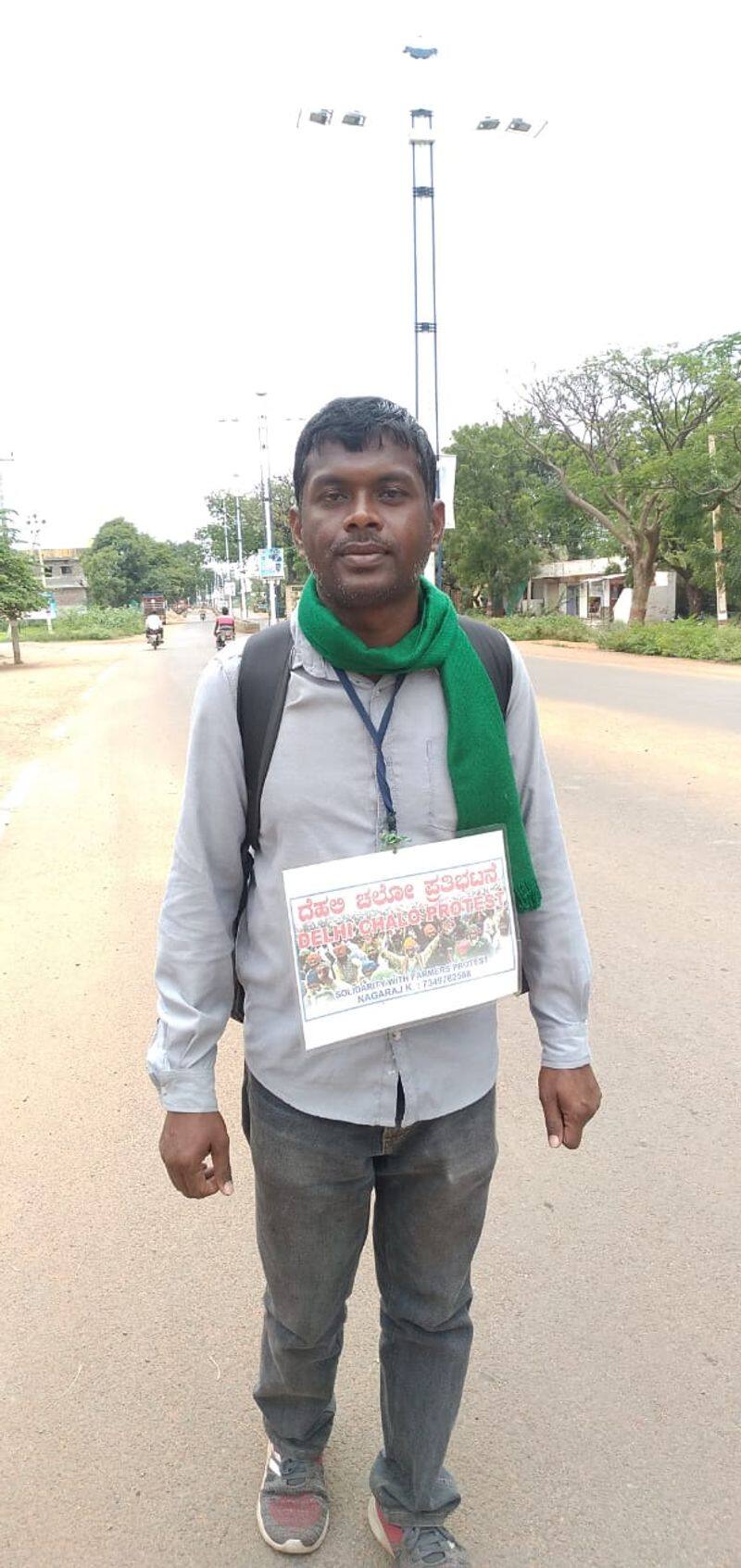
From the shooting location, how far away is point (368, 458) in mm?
1586

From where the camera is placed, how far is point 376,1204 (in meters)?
1.87

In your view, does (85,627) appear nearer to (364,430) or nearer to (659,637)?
(659,637)

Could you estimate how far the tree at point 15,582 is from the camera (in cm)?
2609

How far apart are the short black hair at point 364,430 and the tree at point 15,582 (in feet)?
85.0

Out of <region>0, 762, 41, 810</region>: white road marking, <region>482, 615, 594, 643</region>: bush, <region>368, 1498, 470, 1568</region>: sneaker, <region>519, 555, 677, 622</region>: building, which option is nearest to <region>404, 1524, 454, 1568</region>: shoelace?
<region>368, 1498, 470, 1568</region>: sneaker

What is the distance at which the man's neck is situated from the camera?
161 centimetres

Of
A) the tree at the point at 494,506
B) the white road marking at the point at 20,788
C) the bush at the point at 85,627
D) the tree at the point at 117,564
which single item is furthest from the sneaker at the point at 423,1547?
the tree at the point at 117,564

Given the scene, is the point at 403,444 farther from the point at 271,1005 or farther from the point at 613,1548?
the point at 613,1548

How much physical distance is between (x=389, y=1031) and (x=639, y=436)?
28.7 m

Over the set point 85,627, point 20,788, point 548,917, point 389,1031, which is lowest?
point 85,627

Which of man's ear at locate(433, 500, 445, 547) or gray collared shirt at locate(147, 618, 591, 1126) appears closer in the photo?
gray collared shirt at locate(147, 618, 591, 1126)

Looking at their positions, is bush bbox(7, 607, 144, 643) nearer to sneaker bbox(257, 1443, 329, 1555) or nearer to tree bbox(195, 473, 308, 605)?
tree bbox(195, 473, 308, 605)

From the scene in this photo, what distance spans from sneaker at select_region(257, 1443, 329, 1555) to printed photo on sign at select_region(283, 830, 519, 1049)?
0.97 m

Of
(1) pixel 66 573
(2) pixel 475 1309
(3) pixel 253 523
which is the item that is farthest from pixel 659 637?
(1) pixel 66 573
